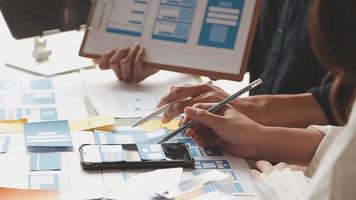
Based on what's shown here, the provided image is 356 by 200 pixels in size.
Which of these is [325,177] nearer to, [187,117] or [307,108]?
[187,117]

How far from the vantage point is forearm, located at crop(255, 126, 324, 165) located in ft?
3.70

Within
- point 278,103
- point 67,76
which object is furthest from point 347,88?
point 67,76

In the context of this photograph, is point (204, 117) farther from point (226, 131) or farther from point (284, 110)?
point (284, 110)

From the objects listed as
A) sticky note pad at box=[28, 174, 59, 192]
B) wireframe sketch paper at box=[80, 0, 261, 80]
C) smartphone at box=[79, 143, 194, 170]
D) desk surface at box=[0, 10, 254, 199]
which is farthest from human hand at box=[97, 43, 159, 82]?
sticky note pad at box=[28, 174, 59, 192]

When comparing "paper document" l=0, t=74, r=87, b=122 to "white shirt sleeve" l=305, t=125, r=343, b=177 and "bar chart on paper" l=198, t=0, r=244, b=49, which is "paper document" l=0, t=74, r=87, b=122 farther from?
"white shirt sleeve" l=305, t=125, r=343, b=177

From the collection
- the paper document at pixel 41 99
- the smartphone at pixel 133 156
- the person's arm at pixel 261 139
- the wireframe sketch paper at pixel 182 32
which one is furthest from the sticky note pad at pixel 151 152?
the wireframe sketch paper at pixel 182 32

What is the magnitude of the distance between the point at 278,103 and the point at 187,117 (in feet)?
0.85

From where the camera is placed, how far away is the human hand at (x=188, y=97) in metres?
1.26

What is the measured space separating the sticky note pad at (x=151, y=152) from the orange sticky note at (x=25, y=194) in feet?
0.60

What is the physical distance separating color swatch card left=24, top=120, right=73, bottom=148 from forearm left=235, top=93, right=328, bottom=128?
370 mm

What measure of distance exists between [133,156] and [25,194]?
0.21m

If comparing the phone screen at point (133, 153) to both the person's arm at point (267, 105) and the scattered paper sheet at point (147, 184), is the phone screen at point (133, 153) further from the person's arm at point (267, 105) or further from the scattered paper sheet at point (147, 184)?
the person's arm at point (267, 105)

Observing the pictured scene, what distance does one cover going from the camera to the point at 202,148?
3.80ft

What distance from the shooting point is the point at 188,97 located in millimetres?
1316
